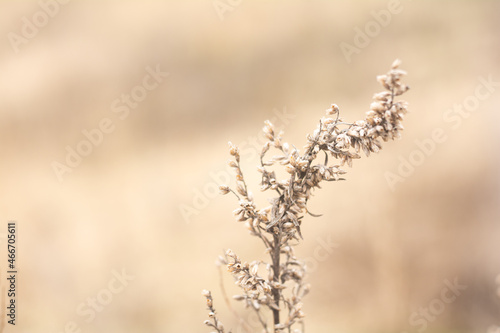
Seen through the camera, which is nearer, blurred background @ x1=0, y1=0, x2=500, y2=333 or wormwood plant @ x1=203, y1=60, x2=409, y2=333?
wormwood plant @ x1=203, y1=60, x2=409, y2=333

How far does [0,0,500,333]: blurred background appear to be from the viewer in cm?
122

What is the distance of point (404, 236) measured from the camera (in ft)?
4.09

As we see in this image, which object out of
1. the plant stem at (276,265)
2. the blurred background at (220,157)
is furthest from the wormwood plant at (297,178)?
the blurred background at (220,157)

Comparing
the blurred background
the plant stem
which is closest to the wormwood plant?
the plant stem

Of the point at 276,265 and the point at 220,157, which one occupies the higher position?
the point at 220,157

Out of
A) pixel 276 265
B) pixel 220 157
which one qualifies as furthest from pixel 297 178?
pixel 220 157

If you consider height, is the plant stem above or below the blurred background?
below

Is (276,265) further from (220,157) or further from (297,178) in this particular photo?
(220,157)

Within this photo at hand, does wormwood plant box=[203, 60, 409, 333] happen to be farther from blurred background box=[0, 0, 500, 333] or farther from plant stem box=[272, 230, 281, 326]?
blurred background box=[0, 0, 500, 333]

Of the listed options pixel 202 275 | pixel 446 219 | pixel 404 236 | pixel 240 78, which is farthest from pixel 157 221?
pixel 446 219

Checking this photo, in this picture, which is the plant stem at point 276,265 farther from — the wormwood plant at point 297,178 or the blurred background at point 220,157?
the blurred background at point 220,157

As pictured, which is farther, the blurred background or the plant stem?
the blurred background

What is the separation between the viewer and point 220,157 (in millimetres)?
1248

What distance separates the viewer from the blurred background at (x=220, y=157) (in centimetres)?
122
